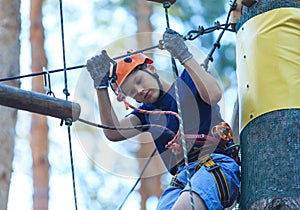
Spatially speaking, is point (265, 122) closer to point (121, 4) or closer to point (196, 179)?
point (196, 179)

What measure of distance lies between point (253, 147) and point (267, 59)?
319mm

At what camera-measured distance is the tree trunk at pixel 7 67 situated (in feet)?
14.2

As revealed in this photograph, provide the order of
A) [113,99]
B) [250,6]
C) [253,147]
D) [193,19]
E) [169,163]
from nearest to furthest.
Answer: [253,147]
[250,6]
[169,163]
[113,99]
[193,19]

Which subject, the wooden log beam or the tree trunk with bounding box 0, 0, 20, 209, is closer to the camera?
the wooden log beam

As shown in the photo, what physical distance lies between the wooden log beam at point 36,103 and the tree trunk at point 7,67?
1.89 meters

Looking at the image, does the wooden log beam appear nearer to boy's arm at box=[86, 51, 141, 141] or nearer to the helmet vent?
boy's arm at box=[86, 51, 141, 141]

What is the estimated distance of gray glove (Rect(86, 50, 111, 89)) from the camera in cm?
273

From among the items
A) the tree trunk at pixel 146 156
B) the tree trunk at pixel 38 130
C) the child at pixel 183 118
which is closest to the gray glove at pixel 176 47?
the child at pixel 183 118

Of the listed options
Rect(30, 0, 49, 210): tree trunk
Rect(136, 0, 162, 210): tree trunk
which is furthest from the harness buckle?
Rect(30, 0, 49, 210): tree trunk

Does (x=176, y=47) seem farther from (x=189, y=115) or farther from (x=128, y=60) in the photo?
(x=128, y=60)

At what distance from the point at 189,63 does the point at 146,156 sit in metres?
4.75

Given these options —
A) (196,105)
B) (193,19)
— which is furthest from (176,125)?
(193,19)

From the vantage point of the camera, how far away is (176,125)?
2.76m

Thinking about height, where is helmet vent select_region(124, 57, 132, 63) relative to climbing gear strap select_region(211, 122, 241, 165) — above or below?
above
